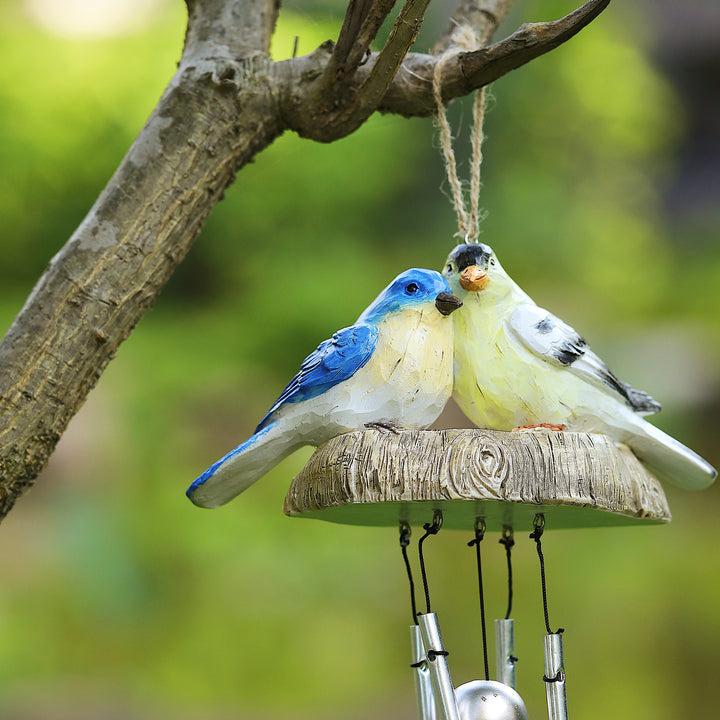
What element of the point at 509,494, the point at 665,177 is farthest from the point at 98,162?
the point at 509,494

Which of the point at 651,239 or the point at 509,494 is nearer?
the point at 509,494

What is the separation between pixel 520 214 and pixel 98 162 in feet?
4.01

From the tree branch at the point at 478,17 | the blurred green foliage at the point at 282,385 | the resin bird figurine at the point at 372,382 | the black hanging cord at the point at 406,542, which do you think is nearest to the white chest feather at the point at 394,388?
the resin bird figurine at the point at 372,382

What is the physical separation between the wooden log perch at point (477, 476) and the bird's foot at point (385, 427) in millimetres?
14

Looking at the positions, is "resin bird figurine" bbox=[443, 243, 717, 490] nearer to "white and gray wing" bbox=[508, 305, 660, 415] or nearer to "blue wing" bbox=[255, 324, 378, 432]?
"white and gray wing" bbox=[508, 305, 660, 415]

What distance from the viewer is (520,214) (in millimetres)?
2504

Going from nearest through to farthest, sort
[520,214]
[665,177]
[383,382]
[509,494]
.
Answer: [509,494] < [383,382] < [520,214] < [665,177]

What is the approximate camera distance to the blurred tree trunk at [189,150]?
0.85m

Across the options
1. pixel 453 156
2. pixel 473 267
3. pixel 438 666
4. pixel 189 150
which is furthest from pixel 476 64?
pixel 438 666

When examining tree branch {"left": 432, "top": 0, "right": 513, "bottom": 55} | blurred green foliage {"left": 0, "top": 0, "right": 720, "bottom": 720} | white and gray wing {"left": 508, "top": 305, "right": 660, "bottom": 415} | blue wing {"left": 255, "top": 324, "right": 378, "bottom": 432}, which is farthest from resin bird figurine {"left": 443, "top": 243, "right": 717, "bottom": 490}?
blurred green foliage {"left": 0, "top": 0, "right": 720, "bottom": 720}

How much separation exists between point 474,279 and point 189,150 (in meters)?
0.35

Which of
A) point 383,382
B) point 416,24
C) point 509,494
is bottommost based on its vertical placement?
point 509,494

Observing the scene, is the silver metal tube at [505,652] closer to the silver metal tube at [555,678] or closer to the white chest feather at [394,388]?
the silver metal tube at [555,678]

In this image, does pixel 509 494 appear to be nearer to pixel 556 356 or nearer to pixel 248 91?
pixel 556 356
